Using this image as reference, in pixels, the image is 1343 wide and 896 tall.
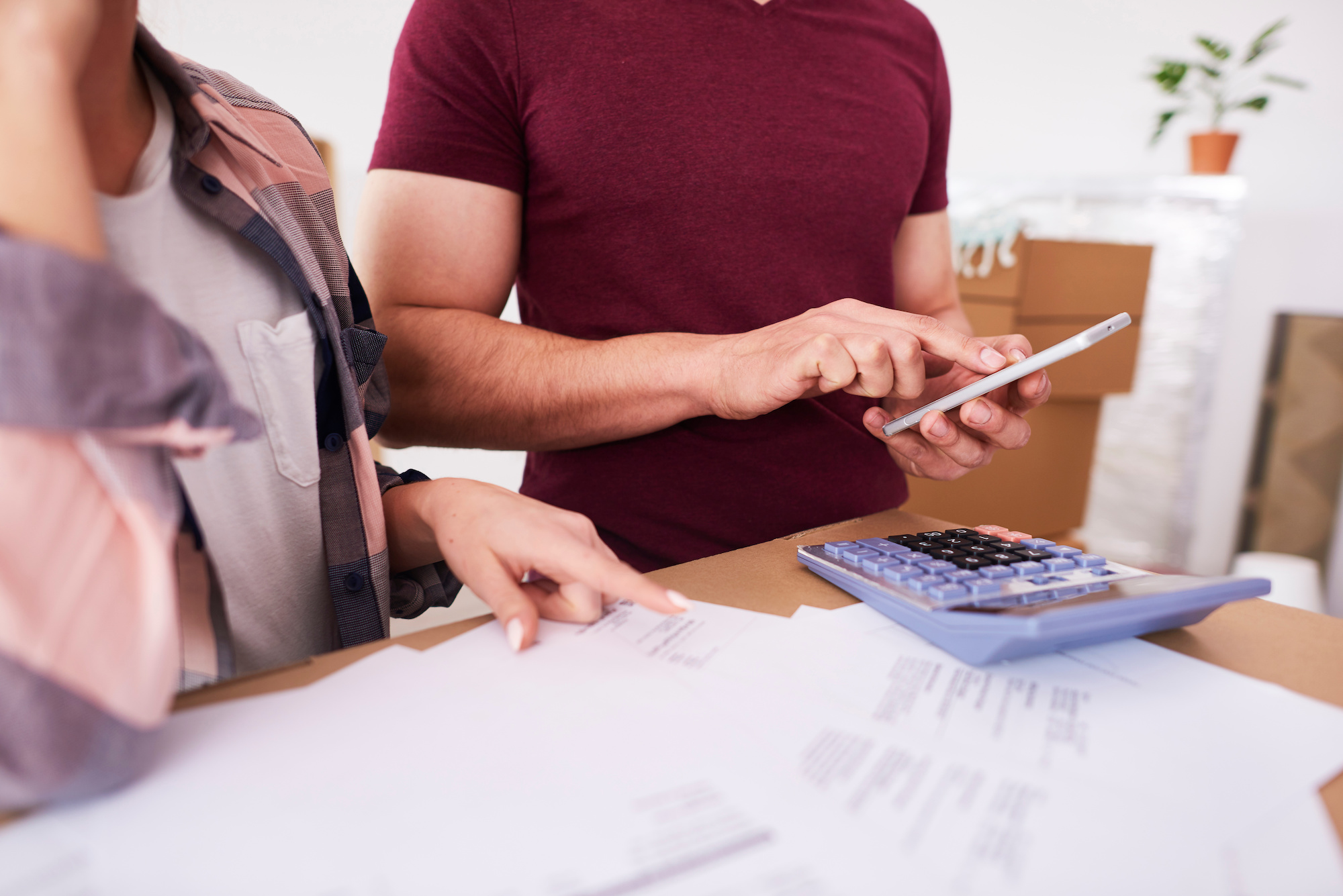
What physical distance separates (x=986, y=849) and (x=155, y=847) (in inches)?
10.0

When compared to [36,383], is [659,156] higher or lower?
higher

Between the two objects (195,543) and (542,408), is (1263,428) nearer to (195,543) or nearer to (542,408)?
(542,408)

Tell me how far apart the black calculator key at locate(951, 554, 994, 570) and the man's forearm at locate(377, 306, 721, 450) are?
277 mm

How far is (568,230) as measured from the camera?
75 cm

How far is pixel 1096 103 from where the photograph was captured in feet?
7.00

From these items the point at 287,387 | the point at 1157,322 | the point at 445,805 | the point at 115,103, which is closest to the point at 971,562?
the point at 445,805

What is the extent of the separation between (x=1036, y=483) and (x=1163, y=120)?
0.98m

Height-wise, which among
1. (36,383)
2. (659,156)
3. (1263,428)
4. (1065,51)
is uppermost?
(1065,51)

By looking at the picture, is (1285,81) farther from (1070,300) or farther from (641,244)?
(641,244)

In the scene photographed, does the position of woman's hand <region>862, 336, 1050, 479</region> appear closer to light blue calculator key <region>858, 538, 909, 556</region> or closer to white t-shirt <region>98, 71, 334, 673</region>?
light blue calculator key <region>858, 538, 909, 556</region>

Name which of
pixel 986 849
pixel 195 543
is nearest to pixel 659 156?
pixel 195 543

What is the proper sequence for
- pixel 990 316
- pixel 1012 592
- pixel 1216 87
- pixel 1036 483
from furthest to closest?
pixel 1216 87 → pixel 1036 483 → pixel 990 316 → pixel 1012 592

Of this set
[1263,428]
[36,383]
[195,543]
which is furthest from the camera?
[1263,428]

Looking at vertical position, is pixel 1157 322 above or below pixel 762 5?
below
